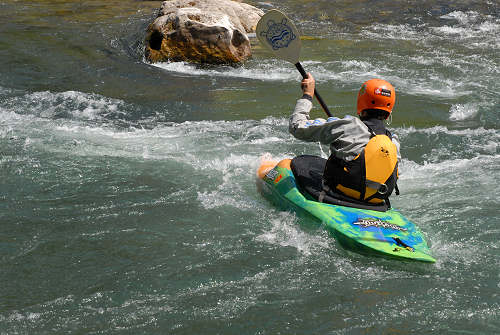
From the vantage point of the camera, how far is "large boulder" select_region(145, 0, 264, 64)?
35.0 feet

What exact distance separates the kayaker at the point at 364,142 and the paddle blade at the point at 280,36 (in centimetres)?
124

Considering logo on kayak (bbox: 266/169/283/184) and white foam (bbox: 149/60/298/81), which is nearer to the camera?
logo on kayak (bbox: 266/169/283/184)

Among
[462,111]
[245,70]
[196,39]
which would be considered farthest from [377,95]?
[196,39]

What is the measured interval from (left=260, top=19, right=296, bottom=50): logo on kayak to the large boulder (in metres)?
5.10

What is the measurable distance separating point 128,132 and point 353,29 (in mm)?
8700

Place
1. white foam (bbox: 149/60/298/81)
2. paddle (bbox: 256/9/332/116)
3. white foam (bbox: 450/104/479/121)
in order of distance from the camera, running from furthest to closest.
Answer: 1. white foam (bbox: 149/60/298/81)
2. white foam (bbox: 450/104/479/121)
3. paddle (bbox: 256/9/332/116)

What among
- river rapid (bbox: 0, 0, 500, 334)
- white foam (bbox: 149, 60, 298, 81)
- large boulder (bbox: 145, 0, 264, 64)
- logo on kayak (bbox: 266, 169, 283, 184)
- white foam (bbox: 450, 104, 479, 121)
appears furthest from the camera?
large boulder (bbox: 145, 0, 264, 64)

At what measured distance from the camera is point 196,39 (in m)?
10.7

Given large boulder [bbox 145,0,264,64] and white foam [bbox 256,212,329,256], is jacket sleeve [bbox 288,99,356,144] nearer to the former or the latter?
white foam [bbox 256,212,329,256]

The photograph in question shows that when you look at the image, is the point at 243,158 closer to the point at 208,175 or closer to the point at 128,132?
the point at 208,175

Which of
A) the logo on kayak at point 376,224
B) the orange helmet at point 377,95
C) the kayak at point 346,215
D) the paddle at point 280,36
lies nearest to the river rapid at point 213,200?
the kayak at point 346,215

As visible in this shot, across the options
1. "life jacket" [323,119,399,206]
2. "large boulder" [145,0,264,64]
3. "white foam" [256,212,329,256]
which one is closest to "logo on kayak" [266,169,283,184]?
"white foam" [256,212,329,256]

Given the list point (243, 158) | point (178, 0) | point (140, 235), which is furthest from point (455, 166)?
point (178, 0)

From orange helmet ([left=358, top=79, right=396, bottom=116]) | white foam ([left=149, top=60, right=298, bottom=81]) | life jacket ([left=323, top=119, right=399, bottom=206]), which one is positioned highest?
orange helmet ([left=358, top=79, right=396, bottom=116])
